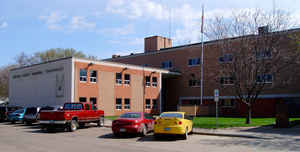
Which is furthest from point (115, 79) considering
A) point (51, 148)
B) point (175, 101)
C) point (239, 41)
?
point (51, 148)

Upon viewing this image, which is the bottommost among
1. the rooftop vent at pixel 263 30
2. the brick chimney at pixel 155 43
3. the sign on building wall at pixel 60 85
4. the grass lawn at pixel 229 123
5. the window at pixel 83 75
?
the grass lawn at pixel 229 123

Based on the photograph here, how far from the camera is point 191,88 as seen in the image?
45219mm

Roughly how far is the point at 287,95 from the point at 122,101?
1950 cm

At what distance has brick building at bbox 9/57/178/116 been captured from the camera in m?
33.9

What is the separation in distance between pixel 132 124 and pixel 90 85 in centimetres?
1912

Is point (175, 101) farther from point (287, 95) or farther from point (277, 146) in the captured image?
point (277, 146)

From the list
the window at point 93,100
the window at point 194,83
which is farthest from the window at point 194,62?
the window at point 93,100

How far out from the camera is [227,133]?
18281mm

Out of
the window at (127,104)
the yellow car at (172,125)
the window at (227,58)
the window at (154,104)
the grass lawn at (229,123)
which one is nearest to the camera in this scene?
the yellow car at (172,125)

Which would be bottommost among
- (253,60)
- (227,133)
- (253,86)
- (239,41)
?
(227,133)

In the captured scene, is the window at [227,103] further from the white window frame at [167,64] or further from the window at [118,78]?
the window at [118,78]

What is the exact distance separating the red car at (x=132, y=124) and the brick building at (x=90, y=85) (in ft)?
55.4

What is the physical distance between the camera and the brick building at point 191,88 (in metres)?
37.1

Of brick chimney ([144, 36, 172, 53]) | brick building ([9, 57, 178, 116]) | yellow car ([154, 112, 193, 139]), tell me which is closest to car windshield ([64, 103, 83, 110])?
yellow car ([154, 112, 193, 139])
